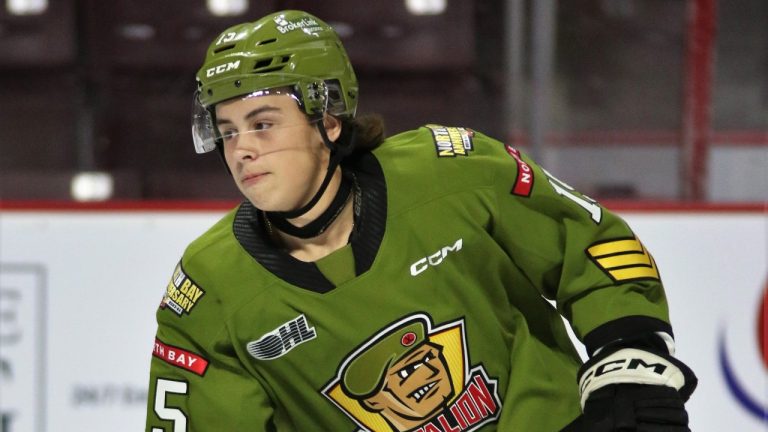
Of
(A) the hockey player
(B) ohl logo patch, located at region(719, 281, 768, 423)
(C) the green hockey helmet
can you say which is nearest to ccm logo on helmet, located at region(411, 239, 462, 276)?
(A) the hockey player

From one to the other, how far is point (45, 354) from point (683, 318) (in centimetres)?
169

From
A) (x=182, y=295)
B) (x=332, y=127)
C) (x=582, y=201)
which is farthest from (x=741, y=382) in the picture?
(x=182, y=295)

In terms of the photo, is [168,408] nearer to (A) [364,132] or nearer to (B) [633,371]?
(A) [364,132]

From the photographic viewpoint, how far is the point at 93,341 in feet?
9.91

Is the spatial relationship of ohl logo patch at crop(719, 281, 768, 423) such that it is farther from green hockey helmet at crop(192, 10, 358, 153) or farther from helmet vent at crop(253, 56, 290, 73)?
helmet vent at crop(253, 56, 290, 73)

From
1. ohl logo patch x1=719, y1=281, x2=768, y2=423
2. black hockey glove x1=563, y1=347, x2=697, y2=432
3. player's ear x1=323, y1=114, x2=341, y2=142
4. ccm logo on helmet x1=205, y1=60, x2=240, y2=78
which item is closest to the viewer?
black hockey glove x1=563, y1=347, x2=697, y2=432

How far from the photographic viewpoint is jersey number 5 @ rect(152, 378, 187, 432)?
1.75 m

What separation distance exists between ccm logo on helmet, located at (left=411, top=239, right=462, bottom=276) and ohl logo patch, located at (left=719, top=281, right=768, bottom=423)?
4.90ft

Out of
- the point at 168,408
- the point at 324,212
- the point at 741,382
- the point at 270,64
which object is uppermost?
the point at 270,64

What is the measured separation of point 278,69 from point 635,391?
27.1 inches

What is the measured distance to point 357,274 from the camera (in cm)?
170

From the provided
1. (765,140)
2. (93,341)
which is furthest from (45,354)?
(765,140)

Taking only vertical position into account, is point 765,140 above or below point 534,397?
above

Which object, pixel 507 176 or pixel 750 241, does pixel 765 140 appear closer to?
pixel 750 241
